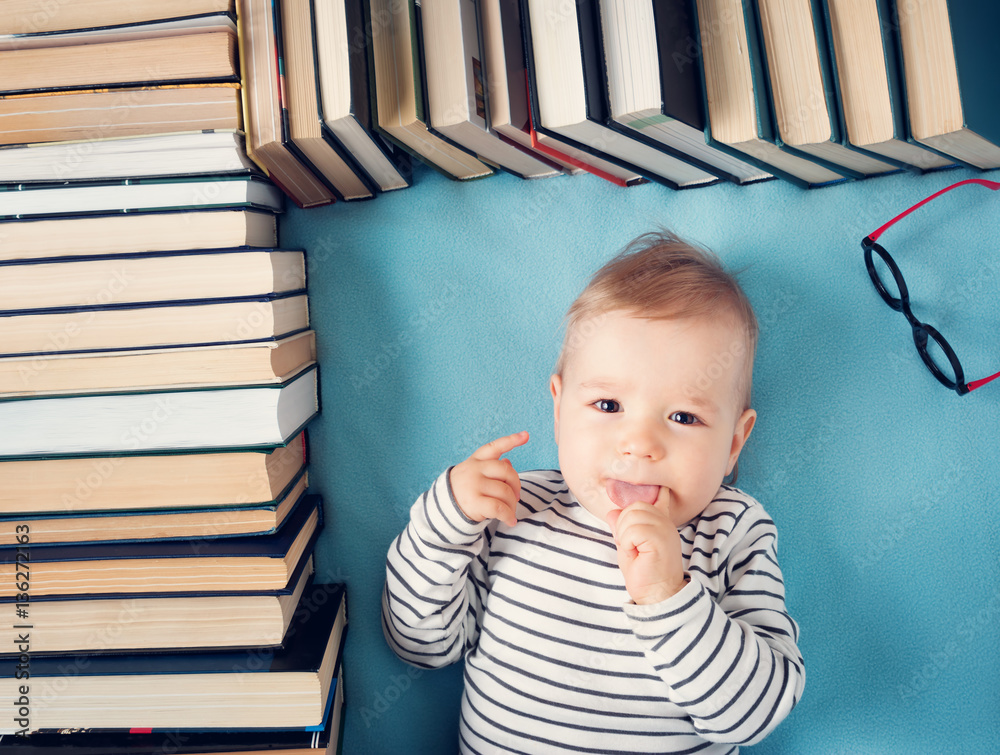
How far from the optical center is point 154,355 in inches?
34.6

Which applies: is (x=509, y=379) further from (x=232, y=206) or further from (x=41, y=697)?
(x=41, y=697)

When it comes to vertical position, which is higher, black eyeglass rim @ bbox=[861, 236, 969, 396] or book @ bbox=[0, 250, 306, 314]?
book @ bbox=[0, 250, 306, 314]

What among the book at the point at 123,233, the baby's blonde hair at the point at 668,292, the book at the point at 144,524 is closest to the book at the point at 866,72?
the baby's blonde hair at the point at 668,292

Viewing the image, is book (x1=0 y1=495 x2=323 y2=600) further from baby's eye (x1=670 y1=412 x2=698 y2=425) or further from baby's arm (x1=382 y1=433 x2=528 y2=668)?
baby's eye (x1=670 y1=412 x2=698 y2=425)

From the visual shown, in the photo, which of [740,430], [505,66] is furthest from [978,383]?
[505,66]

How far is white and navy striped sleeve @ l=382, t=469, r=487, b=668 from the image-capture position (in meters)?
0.86

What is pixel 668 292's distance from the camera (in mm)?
852

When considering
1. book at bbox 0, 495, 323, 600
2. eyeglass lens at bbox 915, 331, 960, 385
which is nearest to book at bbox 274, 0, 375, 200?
book at bbox 0, 495, 323, 600

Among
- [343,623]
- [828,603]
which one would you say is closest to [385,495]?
[343,623]

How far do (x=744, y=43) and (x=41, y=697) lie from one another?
1.27 metres

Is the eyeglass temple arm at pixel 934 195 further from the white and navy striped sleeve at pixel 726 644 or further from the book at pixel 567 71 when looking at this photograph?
the white and navy striped sleeve at pixel 726 644

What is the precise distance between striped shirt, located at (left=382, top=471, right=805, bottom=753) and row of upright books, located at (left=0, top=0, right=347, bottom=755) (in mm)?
200

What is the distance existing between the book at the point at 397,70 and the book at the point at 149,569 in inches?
23.3

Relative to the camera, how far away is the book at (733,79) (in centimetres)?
81
